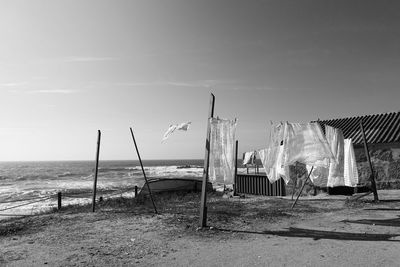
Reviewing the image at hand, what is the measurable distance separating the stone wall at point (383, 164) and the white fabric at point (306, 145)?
5.89 metres

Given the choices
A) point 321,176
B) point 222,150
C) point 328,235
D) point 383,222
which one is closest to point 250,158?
point 321,176

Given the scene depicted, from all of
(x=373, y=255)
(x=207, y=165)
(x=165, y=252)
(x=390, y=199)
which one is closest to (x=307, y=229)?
(x=373, y=255)

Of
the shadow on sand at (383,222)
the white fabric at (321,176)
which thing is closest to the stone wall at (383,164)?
the white fabric at (321,176)

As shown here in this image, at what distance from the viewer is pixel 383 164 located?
15453mm

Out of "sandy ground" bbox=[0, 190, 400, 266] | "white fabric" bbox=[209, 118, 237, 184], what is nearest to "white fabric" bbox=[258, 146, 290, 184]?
"sandy ground" bbox=[0, 190, 400, 266]

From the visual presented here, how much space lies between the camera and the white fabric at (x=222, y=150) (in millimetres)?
9234

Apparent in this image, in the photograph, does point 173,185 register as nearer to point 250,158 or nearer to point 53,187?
point 250,158

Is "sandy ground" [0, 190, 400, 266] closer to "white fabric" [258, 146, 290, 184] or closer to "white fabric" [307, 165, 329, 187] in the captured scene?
"white fabric" [307, 165, 329, 187]

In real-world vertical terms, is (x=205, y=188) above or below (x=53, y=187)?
above

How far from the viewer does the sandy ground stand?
20.3 ft

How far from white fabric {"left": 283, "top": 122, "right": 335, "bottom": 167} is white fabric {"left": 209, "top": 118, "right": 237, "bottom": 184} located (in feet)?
9.07

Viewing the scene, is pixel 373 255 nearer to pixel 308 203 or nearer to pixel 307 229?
pixel 307 229

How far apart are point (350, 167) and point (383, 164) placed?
3662mm

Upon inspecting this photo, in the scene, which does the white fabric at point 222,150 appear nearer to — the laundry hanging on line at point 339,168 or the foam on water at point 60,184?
the laundry hanging on line at point 339,168
